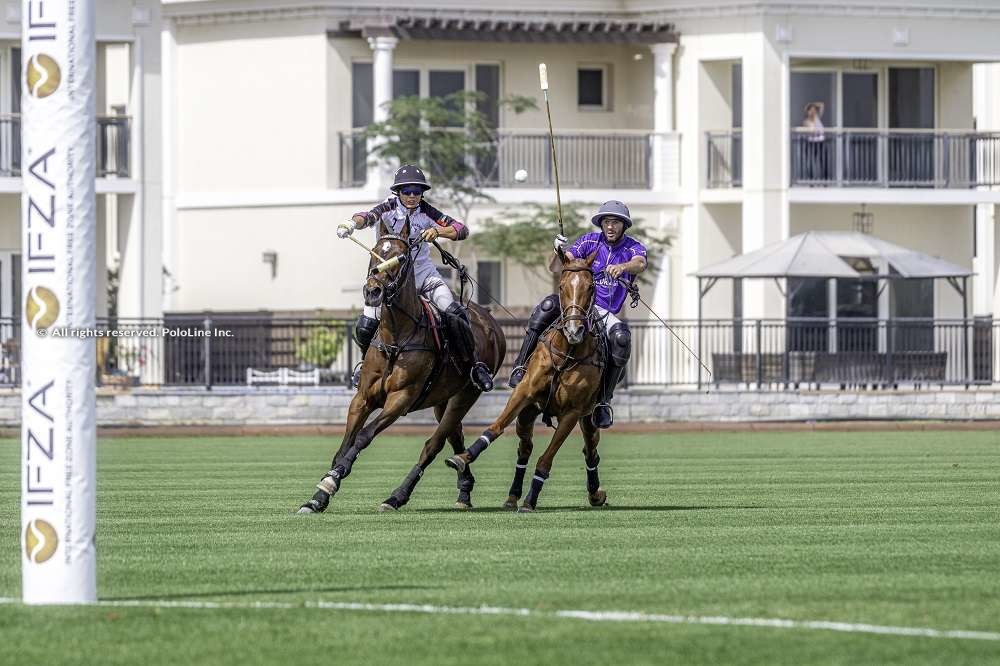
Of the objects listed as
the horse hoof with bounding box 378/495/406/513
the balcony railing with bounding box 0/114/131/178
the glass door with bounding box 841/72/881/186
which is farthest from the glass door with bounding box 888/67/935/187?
the horse hoof with bounding box 378/495/406/513

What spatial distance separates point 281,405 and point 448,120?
10300 millimetres

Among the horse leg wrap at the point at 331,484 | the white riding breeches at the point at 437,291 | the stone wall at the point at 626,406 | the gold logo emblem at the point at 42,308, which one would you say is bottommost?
the stone wall at the point at 626,406

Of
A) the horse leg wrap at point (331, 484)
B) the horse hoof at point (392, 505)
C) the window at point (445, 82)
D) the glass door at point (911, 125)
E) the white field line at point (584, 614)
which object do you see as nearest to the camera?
the white field line at point (584, 614)

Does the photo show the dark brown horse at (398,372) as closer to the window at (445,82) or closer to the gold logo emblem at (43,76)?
the gold logo emblem at (43,76)

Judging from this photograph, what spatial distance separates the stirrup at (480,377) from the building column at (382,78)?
2647 centimetres

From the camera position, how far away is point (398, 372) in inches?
695

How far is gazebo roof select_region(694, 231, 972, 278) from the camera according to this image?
40.0m

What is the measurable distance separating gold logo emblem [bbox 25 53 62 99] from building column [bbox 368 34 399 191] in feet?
113

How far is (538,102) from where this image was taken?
1876 inches

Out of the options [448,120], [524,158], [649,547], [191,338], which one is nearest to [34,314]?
[649,547]

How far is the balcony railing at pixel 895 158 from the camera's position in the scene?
155ft

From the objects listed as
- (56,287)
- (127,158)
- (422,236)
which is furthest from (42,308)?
(127,158)

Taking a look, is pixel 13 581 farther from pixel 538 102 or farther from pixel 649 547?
pixel 538 102

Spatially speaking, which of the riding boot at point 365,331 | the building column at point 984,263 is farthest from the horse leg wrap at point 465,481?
the building column at point 984,263
